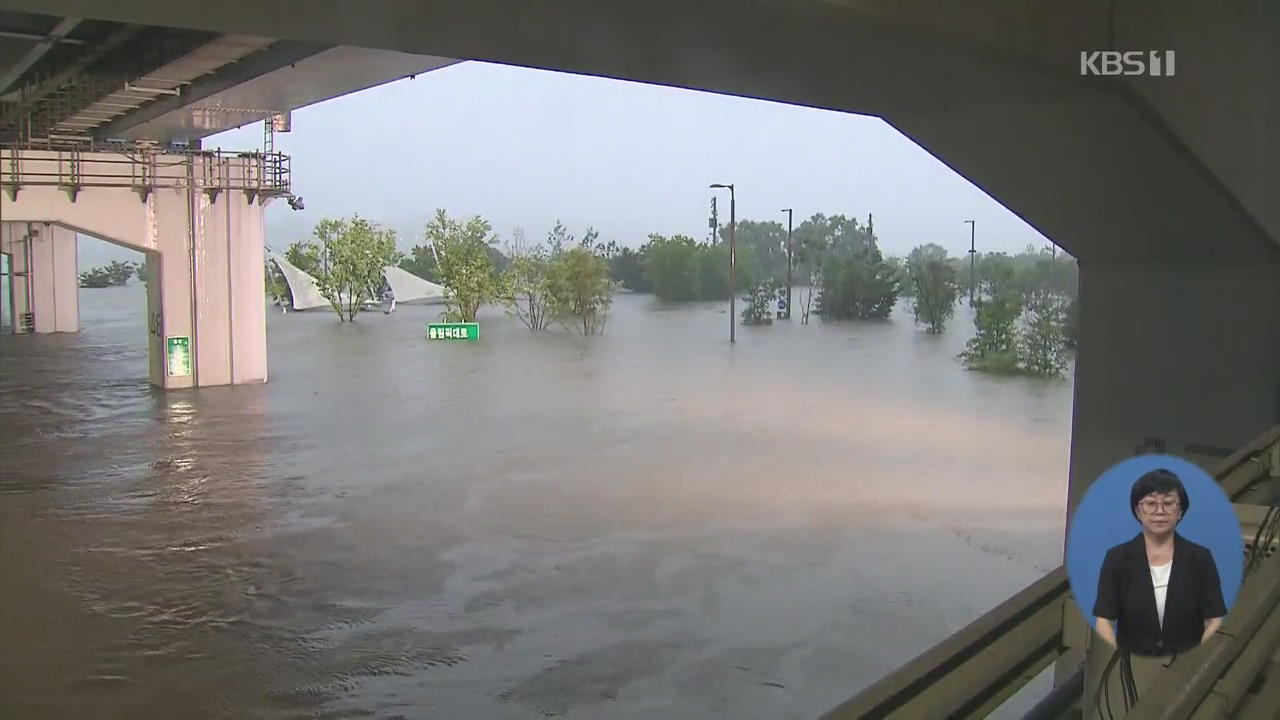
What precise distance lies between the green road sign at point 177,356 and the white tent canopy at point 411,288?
18.2 m

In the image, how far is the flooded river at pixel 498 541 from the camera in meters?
7.16

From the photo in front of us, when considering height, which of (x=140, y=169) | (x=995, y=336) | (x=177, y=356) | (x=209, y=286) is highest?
(x=140, y=169)

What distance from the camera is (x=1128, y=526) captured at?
1.57 m

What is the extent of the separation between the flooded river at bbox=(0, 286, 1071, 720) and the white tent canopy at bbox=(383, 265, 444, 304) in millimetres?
17257

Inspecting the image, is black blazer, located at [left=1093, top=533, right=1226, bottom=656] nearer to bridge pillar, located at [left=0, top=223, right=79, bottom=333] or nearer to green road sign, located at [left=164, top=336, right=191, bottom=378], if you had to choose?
green road sign, located at [left=164, top=336, right=191, bottom=378]

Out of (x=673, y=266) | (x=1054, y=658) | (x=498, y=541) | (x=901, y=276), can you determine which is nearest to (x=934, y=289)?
(x=901, y=276)

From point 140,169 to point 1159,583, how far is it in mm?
20348

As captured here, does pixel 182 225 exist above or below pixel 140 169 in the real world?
below

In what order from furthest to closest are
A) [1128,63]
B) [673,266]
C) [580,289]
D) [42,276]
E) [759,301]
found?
[673,266]
[759,301]
[580,289]
[42,276]
[1128,63]

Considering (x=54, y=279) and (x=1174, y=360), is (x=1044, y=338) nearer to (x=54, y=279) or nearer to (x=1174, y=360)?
(x=1174, y=360)

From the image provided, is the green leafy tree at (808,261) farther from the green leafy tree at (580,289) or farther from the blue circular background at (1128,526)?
the blue circular background at (1128,526)

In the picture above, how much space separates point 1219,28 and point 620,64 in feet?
11.1

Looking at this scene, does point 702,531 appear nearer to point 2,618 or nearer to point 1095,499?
point 2,618

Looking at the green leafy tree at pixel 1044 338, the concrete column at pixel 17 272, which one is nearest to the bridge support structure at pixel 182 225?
the concrete column at pixel 17 272
